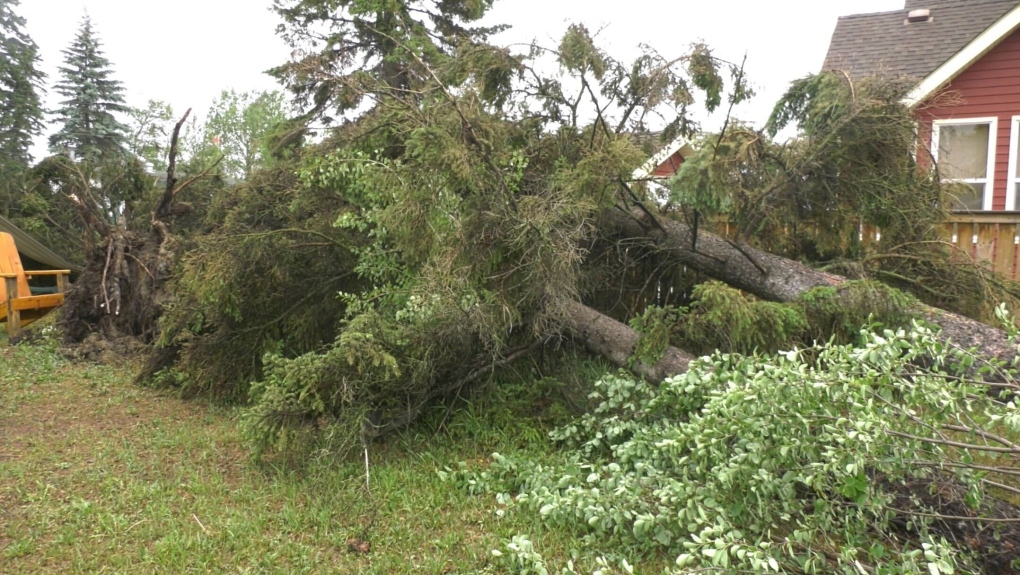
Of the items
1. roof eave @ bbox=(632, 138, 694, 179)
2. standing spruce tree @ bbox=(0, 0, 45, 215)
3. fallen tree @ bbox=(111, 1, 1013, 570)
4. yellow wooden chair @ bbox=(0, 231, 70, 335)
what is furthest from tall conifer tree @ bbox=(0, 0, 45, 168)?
roof eave @ bbox=(632, 138, 694, 179)

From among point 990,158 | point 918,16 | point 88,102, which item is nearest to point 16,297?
point 990,158

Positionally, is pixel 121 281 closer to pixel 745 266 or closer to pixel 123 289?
pixel 123 289

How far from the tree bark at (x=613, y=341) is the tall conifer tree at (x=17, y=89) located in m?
21.2

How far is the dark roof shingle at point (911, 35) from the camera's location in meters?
10.3

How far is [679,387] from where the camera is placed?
3.67 meters

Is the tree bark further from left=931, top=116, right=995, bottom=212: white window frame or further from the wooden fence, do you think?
left=931, top=116, right=995, bottom=212: white window frame

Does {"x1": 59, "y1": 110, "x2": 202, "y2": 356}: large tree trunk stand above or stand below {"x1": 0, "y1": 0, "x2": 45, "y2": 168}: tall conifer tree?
below

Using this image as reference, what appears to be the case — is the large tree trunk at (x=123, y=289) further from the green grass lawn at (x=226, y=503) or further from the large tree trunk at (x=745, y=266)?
the large tree trunk at (x=745, y=266)

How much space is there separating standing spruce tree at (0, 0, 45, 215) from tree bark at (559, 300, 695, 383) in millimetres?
20955

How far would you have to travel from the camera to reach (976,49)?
950 cm

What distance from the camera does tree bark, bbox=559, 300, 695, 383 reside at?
461 centimetres

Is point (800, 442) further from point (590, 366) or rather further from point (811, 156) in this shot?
point (811, 156)

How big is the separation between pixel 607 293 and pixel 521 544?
3.61 metres

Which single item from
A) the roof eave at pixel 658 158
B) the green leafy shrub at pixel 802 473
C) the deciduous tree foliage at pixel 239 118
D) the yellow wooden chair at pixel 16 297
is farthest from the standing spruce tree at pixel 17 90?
the green leafy shrub at pixel 802 473
